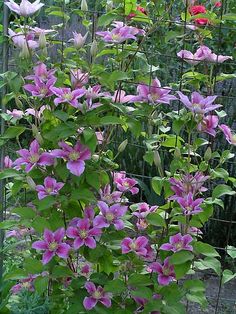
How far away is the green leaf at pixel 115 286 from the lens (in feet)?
7.59

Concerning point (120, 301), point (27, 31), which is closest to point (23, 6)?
point (27, 31)

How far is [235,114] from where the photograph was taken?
3.72 metres

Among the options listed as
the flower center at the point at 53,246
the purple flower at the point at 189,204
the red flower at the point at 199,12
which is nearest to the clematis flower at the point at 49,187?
the flower center at the point at 53,246

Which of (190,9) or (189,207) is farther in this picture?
(190,9)

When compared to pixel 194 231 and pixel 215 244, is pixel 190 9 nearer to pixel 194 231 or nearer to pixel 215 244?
pixel 194 231

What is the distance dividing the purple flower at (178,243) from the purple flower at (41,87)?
2.01 feet

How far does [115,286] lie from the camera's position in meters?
2.32

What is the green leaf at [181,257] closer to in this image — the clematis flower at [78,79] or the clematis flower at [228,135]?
the clematis flower at [228,135]

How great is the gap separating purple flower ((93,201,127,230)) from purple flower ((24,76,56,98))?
40 cm

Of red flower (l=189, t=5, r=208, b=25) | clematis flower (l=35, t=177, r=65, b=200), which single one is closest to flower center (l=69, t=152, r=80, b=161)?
clematis flower (l=35, t=177, r=65, b=200)

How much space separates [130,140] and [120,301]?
4.81 ft

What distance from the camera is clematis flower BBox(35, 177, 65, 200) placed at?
7.45 ft

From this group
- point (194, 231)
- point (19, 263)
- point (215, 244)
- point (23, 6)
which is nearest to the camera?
point (23, 6)

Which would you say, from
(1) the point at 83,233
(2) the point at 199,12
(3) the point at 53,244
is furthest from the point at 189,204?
(2) the point at 199,12
